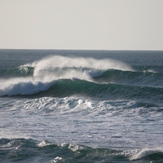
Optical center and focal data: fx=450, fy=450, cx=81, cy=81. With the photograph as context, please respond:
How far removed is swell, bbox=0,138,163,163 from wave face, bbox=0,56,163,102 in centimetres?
1405

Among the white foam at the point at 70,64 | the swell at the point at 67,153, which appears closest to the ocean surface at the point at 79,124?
the swell at the point at 67,153

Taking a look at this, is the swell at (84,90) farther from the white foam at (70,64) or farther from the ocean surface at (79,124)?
the white foam at (70,64)

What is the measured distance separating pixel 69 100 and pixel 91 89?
22.4 feet

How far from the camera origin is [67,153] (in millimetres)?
14453

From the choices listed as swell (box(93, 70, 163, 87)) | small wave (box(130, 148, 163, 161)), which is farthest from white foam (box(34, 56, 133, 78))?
small wave (box(130, 148, 163, 161))

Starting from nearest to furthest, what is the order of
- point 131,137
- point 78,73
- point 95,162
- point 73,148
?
point 95,162, point 73,148, point 131,137, point 78,73

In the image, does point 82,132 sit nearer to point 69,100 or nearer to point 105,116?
point 105,116

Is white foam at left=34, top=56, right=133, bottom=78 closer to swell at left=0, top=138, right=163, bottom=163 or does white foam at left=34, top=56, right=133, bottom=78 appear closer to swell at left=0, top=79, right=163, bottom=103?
swell at left=0, top=79, right=163, bottom=103

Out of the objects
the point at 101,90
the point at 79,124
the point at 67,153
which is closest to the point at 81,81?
the point at 101,90

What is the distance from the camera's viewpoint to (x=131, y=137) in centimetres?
1653

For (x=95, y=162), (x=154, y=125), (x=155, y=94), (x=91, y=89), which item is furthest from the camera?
(x=91, y=89)

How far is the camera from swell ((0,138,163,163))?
13742 millimetres

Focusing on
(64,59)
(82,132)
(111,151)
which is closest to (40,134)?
(82,132)

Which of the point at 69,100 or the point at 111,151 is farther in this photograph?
the point at 69,100
